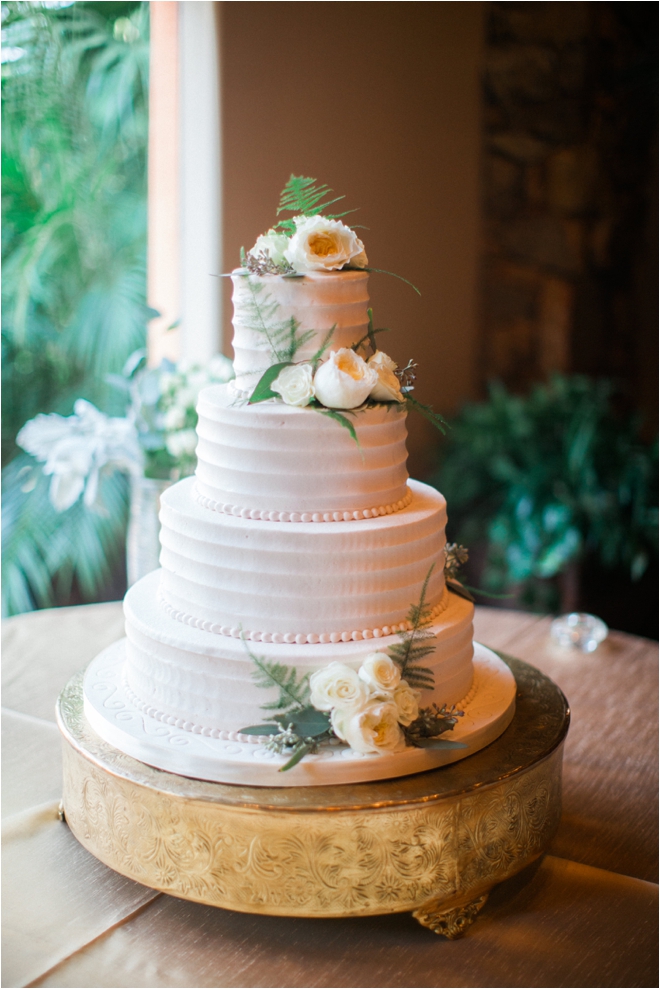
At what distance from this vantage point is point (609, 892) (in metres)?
1.83

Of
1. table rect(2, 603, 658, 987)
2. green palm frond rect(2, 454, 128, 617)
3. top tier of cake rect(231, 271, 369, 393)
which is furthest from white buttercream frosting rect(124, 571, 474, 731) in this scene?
green palm frond rect(2, 454, 128, 617)

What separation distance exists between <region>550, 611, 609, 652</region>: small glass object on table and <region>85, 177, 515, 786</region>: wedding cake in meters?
1.14

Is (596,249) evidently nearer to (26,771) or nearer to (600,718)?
(600,718)

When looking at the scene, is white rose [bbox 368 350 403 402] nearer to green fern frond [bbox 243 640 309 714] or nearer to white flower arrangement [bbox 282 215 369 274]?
white flower arrangement [bbox 282 215 369 274]

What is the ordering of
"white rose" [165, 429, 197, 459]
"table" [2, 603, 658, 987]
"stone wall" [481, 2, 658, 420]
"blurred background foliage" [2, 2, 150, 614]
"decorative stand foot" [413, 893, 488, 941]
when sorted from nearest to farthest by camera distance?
1. "table" [2, 603, 658, 987]
2. "decorative stand foot" [413, 893, 488, 941]
3. "white rose" [165, 429, 197, 459]
4. "blurred background foliage" [2, 2, 150, 614]
5. "stone wall" [481, 2, 658, 420]

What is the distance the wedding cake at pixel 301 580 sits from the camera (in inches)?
66.6

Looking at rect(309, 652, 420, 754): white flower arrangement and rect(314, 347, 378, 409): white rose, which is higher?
rect(314, 347, 378, 409): white rose

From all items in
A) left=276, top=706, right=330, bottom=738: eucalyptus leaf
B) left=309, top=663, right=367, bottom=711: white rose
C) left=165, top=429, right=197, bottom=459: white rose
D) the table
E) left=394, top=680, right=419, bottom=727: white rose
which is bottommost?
the table

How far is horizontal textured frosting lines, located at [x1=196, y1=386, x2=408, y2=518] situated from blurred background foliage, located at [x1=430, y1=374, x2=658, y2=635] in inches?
99.9

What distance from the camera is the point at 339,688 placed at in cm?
165

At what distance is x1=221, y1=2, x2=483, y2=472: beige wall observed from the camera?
3828 millimetres

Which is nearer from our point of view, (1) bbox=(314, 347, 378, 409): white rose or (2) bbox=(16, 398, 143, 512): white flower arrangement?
(1) bbox=(314, 347, 378, 409): white rose

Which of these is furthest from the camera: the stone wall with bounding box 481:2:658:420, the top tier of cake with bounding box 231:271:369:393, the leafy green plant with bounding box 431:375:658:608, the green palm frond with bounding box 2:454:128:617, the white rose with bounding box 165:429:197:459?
the stone wall with bounding box 481:2:658:420

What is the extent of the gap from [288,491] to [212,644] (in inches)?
12.5
